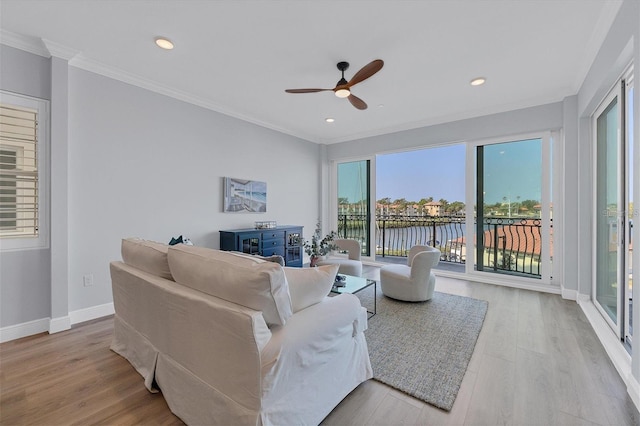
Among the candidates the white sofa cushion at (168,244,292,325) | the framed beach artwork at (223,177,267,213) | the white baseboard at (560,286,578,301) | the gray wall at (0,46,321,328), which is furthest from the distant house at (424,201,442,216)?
the white sofa cushion at (168,244,292,325)

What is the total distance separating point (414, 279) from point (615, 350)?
1720 mm

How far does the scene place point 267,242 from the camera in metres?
4.45

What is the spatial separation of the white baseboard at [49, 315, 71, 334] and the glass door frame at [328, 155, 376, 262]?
15.4 ft

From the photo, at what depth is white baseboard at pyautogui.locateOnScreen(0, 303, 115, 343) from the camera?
8.31ft

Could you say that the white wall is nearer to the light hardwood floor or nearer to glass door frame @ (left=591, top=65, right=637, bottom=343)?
the light hardwood floor

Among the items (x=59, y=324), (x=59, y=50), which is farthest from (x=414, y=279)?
(x=59, y=50)

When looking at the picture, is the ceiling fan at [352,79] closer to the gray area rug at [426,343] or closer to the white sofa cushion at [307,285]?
the white sofa cushion at [307,285]

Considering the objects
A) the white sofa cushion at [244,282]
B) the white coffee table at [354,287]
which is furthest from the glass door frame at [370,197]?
the white sofa cushion at [244,282]

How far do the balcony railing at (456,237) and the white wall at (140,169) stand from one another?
280 cm

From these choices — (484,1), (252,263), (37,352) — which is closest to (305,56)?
(484,1)

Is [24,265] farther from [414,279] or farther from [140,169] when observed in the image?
[414,279]

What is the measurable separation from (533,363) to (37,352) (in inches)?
163

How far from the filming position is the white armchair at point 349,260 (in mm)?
3854

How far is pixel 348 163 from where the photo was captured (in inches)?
248
